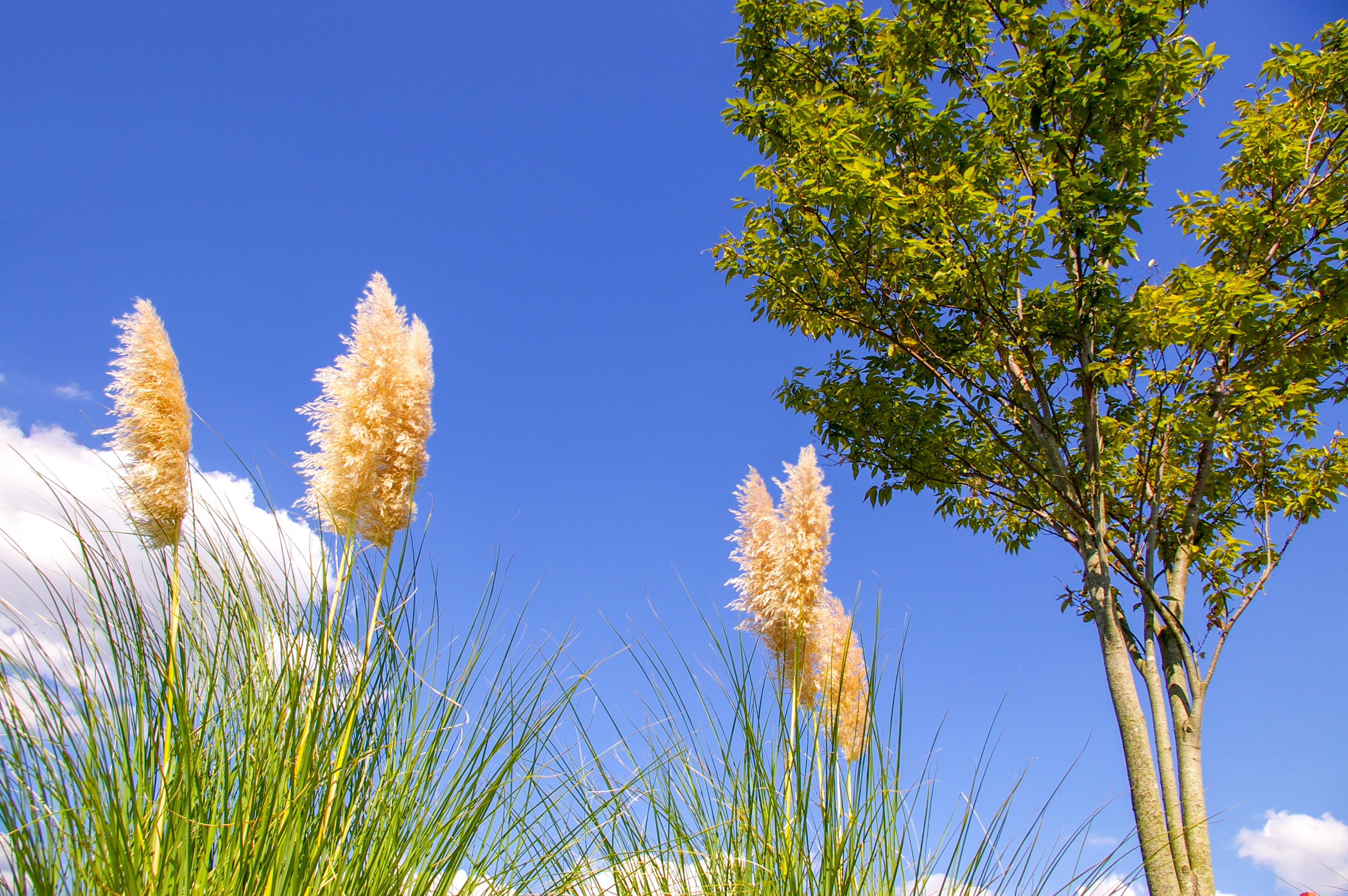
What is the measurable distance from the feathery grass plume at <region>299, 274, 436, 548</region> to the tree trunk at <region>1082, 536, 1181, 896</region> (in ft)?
12.7

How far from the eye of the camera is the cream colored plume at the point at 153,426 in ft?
9.55

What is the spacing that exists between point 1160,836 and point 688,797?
2.93 metres

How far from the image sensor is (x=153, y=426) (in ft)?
9.57

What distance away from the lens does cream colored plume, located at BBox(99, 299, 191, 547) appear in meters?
2.91

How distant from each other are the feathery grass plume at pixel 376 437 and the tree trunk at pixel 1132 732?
3.86 m

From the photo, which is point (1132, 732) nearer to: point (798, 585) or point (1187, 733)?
point (1187, 733)

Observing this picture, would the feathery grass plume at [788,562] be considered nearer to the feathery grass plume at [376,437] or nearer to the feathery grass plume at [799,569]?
the feathery grass plume at [799,569]

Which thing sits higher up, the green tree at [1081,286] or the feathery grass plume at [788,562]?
the green tree at [1081,286]

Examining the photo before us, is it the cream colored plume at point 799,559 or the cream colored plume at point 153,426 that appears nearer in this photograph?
the cream colored plume at point 153,426

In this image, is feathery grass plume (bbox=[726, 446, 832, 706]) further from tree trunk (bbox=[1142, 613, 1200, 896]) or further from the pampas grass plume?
tree trunk (bbox=[1142, 613, 1200, 896])

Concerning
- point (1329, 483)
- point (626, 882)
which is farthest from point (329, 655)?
point (1329, 483)

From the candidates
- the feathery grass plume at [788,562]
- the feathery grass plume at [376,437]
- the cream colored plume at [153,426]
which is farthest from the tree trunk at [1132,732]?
the cream colored plume at [153,426]

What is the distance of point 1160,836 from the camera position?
3967 mm

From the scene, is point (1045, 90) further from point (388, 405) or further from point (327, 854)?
point (327, 854)
